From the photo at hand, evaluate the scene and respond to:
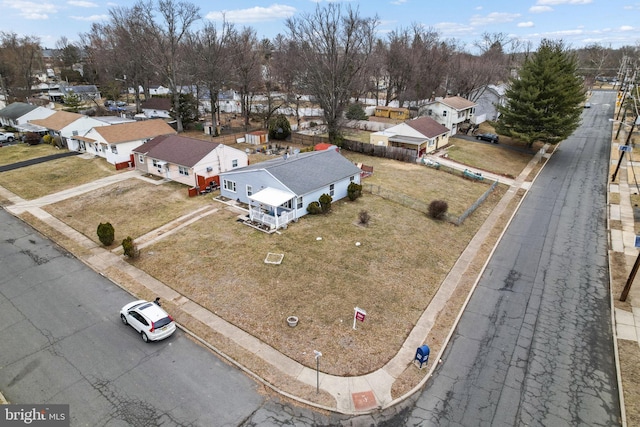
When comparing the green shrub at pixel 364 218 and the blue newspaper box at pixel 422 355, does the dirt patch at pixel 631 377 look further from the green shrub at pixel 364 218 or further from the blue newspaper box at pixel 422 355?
the green shrub at pixel 364 218

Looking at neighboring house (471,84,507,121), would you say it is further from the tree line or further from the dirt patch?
the dirt patch

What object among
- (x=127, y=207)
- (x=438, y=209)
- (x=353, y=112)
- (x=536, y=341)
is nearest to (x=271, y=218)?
(x=438, y=209)

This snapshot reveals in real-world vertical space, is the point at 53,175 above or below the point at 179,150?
below

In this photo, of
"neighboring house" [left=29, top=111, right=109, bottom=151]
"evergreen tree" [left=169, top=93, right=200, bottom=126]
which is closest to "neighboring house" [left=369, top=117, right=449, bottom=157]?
"evergreen tree" [left=169, top=93, right=200, bottom=126]

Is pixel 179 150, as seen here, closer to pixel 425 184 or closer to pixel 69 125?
pixel 69 125

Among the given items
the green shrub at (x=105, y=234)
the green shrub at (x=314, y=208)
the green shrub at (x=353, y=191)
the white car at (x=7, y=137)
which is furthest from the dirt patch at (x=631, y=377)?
the white car at (x=7, y=137)

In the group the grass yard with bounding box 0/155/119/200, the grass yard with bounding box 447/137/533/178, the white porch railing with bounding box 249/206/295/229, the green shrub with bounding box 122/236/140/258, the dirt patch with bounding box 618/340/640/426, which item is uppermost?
the grass yard with bounding box 447/137/533/178

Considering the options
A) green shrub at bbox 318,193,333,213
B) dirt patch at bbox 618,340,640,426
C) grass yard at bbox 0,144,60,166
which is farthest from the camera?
grass yard at bbox 0,144,60,166
